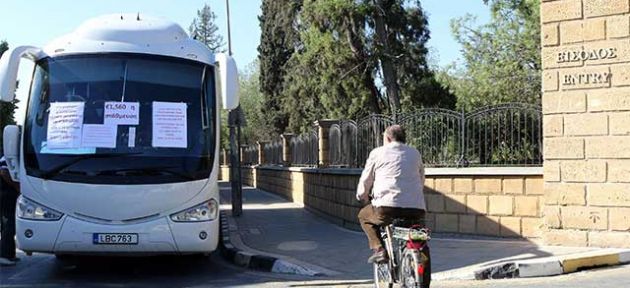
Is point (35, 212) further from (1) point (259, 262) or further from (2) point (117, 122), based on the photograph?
(1) point (259, 262)

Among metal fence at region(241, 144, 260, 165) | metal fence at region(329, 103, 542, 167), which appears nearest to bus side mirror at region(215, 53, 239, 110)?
metal fence at region(329, 103, 542, 167)

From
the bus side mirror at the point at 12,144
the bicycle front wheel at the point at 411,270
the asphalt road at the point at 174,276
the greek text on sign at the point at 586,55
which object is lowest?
the asphalt road at the point at 174,276

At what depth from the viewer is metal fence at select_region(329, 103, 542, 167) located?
1062 centimetres

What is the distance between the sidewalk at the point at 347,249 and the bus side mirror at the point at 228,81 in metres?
2.39

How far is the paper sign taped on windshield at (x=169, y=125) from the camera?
830 centimetres

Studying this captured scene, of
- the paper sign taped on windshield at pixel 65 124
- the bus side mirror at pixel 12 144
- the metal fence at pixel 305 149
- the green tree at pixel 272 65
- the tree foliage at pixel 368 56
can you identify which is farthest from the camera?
the green tree at pixel 272 65

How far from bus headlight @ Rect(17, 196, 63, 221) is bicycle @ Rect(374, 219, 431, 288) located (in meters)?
3.84

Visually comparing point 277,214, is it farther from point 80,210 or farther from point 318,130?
point 80,210

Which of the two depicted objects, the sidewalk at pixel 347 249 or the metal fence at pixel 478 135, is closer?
the sidewalk at pixel 347 249

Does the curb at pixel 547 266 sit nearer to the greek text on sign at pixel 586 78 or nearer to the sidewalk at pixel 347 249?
the sidewalk at pixel 347 249

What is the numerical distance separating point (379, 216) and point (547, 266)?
3078 millimetres

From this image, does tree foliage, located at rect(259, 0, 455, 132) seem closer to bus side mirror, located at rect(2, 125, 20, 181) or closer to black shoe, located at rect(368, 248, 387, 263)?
bus side mirror, located at rect(2, 125, 20, 181)

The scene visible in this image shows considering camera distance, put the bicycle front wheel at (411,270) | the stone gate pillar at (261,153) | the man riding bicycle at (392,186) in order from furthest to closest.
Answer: the stone gate pillar at (261,153) < the man riding bicycle at (392,186) < the bicycle front wheel at (411,270)

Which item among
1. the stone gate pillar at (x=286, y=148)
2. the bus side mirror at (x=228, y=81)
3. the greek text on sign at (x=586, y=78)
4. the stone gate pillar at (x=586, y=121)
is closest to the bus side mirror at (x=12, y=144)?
the bus side mirror at (x=228, y=81)
